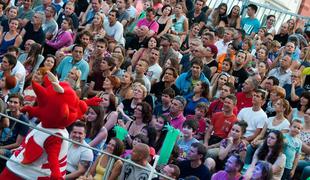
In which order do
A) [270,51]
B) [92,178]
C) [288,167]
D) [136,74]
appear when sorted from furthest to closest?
[270,51] → [136,74] → [288,167] → [92,178]

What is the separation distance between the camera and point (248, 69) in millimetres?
14625

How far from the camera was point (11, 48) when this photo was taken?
45.8 feet

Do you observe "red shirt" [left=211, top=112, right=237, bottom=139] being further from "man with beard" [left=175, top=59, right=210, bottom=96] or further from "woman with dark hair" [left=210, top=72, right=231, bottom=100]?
"man with beard" [left=175, top=59, right=210, bottom=96]

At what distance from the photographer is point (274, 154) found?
11000mm

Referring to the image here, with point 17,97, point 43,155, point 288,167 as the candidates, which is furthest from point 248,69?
point 43,155

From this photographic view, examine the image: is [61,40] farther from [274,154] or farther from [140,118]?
[274,154]

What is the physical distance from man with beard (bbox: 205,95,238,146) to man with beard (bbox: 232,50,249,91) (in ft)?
6.28

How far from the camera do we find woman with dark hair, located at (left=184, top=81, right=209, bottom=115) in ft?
42.4

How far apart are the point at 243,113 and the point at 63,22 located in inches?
165

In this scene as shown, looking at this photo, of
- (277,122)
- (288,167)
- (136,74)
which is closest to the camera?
(288,167)

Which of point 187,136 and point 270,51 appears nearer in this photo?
point 187,136

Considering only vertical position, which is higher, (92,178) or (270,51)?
(270,51)

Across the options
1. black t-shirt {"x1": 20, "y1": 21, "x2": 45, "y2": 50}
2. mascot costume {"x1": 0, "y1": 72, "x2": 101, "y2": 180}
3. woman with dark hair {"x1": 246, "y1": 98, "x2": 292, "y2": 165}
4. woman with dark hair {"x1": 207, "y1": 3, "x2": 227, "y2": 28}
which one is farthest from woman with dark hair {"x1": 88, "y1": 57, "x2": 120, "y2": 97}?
mascot costume {"x1": 0, "y1": 72, "x2": 101, "y2": 180}

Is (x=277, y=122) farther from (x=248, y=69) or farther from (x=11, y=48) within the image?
(x=11, y=48)
